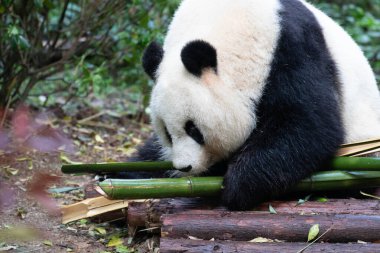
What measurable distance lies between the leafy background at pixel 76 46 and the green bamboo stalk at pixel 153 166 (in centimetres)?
170

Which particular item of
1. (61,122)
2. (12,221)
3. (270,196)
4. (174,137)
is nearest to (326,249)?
(270,196)

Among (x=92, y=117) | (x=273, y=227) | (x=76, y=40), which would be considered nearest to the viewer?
(x=273, y=227)

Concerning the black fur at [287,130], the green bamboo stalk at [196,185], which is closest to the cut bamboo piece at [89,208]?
the green bamboo stalk at [196,185]

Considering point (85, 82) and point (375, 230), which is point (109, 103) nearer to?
point (85, 82)

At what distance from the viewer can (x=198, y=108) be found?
3.35 m

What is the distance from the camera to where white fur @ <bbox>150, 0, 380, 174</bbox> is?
3385 millimetres

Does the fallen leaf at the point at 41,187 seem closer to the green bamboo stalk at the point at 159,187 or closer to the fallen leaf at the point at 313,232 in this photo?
the green bamboo stalk at the point at 159,187

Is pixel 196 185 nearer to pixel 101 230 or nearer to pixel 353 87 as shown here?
pixel 101 230

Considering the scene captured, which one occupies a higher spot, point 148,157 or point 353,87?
point 353,87

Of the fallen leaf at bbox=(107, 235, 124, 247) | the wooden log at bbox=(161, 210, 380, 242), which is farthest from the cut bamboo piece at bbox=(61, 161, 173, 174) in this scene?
the wooden log at bbox=(161, 210, 380, 242)

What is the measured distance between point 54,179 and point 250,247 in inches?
48.2

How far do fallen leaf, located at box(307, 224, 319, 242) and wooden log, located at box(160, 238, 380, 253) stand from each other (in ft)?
0.17

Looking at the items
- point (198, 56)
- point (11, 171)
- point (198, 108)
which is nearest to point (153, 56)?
point (198, 56)

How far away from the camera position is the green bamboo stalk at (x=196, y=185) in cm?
318
